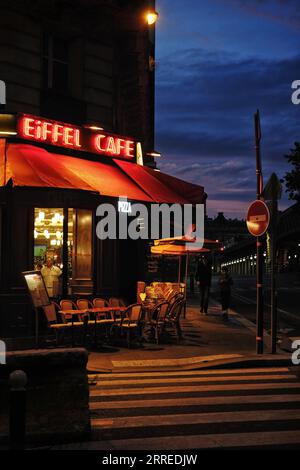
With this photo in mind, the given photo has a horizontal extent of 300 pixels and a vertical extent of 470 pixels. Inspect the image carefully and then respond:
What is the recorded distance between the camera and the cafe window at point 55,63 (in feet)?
51.8

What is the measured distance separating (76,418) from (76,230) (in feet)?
30.6

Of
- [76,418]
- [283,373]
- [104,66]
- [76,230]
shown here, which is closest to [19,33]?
[104,66]

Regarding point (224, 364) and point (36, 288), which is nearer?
point (224, 364)

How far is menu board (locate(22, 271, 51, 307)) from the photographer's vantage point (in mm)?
12127

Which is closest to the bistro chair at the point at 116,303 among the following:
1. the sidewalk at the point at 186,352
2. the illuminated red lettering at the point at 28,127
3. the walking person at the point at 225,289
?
the sidewalk at the point at 186,352

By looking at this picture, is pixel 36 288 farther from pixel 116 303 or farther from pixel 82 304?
pixel 116 303

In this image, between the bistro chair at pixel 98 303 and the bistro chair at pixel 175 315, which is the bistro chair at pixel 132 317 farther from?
the bistro chair at pixel 98 303

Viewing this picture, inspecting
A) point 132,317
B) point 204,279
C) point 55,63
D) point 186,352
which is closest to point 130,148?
point 55,63

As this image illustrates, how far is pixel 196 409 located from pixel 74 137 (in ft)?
29.0

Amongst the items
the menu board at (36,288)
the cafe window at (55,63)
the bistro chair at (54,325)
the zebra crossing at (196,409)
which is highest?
the cafe window at (55,63)

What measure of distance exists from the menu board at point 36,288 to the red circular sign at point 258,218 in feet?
13.6

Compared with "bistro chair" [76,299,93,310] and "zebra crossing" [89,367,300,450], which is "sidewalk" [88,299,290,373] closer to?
"zebra crossing" [89,367,300,450]

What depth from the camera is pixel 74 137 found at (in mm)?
14961

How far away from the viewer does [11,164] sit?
12.7 meters
